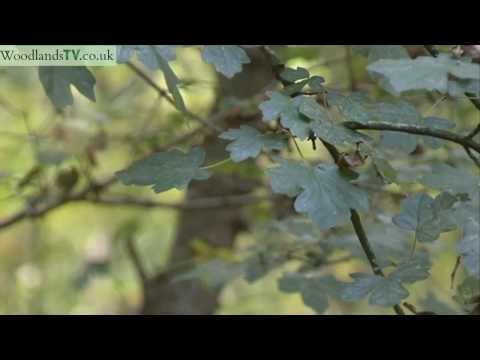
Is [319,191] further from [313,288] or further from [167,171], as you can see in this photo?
[313,288]

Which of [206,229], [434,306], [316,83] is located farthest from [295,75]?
[206,229]

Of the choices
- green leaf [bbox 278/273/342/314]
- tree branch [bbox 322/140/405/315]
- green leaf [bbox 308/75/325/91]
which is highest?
green leaf [bbox 308/75/325/91]

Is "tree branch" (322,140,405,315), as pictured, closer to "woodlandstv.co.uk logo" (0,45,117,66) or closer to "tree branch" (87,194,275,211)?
"woodlandstv.co.uk logo" (0,45,117,66)

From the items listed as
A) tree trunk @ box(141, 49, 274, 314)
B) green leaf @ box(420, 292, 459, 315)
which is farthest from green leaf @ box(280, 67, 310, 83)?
tree trunk @ box(141, 49, 274, 314)

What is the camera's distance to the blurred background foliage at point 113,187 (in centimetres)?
194

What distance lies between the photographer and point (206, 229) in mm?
2379

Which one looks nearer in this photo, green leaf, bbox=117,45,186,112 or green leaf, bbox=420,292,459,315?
green leaf, bbox=117,45,186,112

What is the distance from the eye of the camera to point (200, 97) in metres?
3.33

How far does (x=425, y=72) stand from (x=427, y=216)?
286 millimetres

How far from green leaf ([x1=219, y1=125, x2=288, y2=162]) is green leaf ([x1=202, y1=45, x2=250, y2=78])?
3.4 inches

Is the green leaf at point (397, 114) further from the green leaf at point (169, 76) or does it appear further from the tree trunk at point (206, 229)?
the tree trunk at point (206, 229)

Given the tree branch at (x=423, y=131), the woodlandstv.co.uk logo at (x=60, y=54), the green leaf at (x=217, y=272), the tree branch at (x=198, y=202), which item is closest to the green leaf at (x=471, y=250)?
the tree branch at (x=423, y=131)

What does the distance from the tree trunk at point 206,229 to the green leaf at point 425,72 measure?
1222mm

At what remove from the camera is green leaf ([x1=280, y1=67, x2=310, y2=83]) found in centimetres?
103
